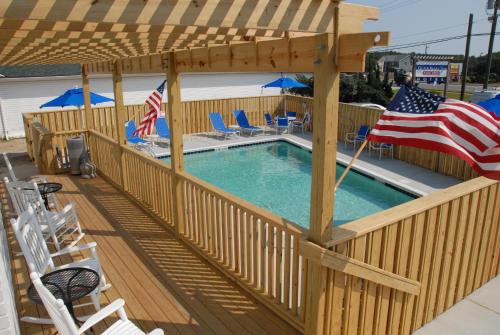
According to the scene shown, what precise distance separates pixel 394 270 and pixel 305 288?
0.85m

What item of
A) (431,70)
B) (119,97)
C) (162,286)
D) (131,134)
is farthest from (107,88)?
(162,286)

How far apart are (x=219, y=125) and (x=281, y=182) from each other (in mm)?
5159

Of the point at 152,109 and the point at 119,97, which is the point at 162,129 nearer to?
the point at 119,97

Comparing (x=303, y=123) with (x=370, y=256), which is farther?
(x=303, y=123)

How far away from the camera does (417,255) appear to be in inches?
145

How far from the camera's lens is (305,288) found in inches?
133

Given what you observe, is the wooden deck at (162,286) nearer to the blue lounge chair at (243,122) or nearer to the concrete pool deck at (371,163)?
the concrete pool deck at (371,163)

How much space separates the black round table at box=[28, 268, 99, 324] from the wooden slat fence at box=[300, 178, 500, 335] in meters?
1.88

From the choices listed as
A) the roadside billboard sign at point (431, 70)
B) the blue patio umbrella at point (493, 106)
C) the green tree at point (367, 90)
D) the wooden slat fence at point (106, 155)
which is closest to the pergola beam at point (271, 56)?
the wooden slat fence at point (106, 155)

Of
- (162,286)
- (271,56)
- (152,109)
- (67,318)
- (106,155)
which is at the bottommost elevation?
(162,286)

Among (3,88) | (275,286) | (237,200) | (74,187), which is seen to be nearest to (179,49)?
(237,200)

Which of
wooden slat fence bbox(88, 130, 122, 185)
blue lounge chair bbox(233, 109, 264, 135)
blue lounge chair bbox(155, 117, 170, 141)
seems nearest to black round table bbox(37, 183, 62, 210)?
wooden slat fence bbox(88, 130, 122, 185)

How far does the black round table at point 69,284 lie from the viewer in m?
3.17

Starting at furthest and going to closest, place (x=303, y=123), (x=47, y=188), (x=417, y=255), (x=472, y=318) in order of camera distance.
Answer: (x=303, y=123), (x=47, y=188), (x=472, y=318), (x=417, y=255)
